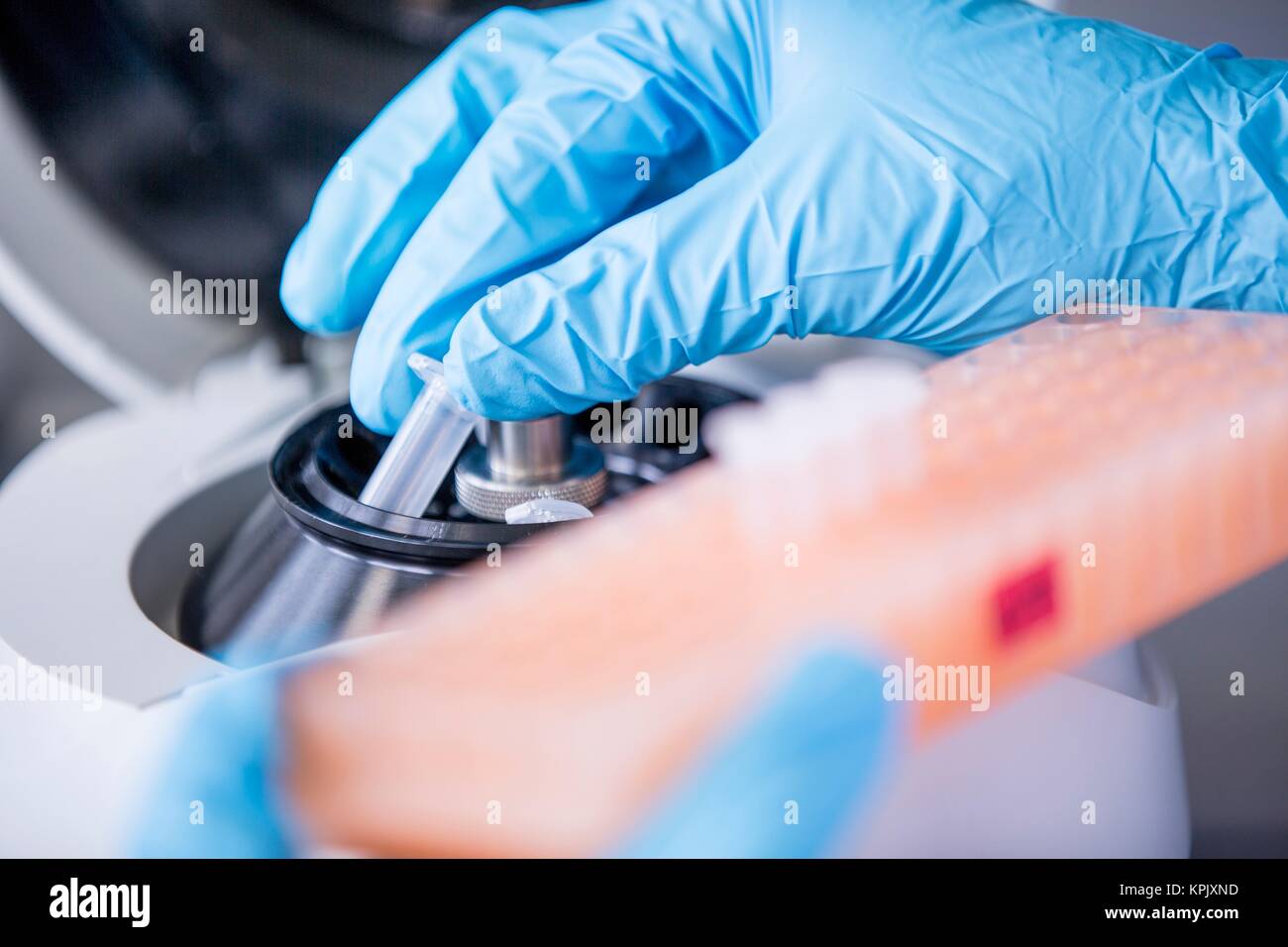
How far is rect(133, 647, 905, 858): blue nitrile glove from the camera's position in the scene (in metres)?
0.39

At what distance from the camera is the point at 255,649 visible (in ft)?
2.05

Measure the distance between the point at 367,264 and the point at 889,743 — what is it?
511mm

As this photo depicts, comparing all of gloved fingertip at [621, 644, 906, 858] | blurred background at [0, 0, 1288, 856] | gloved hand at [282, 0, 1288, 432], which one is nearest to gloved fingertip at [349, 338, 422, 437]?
gloved hand at [282, 0, 1288, 432]

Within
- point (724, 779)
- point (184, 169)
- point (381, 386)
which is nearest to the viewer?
point (724, 779)

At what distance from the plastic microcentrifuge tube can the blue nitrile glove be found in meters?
0.23

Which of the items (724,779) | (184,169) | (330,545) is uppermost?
(184,169)

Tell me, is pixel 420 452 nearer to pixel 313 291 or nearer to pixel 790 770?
pixel 313 291

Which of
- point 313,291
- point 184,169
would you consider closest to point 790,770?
point 313,291

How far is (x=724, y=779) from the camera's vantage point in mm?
391

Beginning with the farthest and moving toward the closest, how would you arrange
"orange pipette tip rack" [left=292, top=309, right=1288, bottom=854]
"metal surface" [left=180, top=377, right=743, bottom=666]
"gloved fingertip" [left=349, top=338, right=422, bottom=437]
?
"gloved fingertip" [left=349, top=338, right=422, bottom=437] < "metal surface" [left=180, top=377, right=743, bottom=666] < "orange pipette tip rack" [left=292, top=309, right=1288, bottom=854]

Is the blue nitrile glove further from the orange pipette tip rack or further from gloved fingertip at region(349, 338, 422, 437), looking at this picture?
gloved fingertip at region(349, 338, 422, 437)

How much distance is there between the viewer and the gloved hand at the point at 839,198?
614 millimetres

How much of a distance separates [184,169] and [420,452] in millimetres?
436
